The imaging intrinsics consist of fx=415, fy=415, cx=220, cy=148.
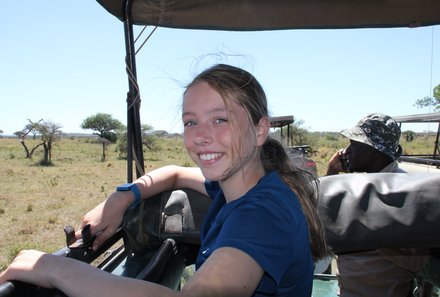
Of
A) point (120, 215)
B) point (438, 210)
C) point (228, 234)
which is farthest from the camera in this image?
point (120, 215)

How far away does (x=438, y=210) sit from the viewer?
132 centimetres

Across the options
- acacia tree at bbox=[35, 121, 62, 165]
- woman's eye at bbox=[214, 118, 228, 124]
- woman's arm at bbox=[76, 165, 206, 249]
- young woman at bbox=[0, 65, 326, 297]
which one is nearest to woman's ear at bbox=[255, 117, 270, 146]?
young woman at bbox=[0, 65, 326, 297]

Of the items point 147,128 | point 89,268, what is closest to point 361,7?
point 89,268

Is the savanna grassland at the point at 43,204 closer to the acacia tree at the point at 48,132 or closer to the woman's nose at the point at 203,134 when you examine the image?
the woman's nose at the point at 203,134

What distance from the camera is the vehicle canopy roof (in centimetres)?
209

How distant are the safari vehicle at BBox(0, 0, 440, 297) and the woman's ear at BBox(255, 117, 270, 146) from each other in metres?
0.35

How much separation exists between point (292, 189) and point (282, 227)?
0.25 meters

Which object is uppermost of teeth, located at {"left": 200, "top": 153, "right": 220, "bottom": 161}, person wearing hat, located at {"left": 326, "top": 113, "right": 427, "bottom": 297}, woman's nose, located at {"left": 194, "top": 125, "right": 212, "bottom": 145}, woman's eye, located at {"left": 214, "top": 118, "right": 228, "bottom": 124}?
woman's eye, located at {"left": 214, "top": 118, "right": 228, "bottom": 124}

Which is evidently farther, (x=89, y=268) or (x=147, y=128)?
(x=147, y=128)

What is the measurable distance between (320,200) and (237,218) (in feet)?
1.98

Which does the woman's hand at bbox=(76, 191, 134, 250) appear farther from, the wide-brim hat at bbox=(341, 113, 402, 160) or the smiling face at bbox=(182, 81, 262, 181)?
the wide-brim hat at bbox=(341, 113, 402, 160)

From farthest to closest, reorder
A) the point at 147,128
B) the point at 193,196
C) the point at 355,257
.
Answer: the point at 147,128 → the point at 355,257 → the point at 193,196

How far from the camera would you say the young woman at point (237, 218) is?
866 millimetres

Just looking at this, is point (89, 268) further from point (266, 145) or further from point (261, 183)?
point (266, 145)
